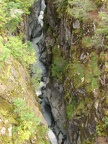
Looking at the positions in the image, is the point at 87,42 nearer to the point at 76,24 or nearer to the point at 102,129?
→ the point at 76,24

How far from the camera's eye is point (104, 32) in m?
18.0

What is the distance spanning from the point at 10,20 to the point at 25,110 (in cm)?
780

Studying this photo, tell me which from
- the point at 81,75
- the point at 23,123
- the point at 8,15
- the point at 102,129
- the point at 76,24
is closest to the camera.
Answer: the point at 23,123

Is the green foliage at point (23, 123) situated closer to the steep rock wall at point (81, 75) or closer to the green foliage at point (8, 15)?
the green foliage at point (8, 15)

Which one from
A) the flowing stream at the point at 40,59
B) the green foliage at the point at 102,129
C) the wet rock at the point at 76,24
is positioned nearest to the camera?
the green foliage at the point at 102,129

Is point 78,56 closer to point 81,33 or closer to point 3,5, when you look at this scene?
point 81,33

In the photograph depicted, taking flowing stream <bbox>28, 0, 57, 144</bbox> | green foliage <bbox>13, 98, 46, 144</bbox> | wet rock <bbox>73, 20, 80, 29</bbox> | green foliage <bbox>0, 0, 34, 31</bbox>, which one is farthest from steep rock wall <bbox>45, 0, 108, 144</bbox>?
green foliage <bbox>13, 98, 46, 144</bbox>

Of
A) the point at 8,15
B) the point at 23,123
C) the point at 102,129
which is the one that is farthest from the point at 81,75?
the point at 23,123

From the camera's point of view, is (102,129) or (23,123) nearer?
(23,123)

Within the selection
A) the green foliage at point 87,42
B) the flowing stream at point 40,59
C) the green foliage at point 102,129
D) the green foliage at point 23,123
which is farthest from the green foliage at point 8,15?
the green foliage at point 102,129

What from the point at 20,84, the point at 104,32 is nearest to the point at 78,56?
the point at 104,32

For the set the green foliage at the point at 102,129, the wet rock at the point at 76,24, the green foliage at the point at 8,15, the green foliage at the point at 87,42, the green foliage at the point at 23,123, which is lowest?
the green foliage at the point at 102,129

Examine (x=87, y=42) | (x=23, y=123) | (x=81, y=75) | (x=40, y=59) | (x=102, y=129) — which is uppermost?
(x=40, y=59)

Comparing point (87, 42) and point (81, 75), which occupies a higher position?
point (87, 42)
